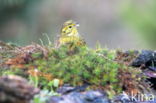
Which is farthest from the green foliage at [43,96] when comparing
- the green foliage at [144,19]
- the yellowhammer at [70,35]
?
the green foliage at [144,19]

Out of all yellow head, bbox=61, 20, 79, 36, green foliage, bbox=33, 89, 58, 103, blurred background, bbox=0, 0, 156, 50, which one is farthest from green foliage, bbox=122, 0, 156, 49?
green foliage, bbox=33, 89, 58, 103

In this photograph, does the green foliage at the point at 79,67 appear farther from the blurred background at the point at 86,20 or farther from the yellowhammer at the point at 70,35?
the blurred background at the point at 86,20

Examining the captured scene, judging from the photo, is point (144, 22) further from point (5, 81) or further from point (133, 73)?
point (5, 81)

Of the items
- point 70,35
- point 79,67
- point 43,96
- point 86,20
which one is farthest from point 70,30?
point 86,20

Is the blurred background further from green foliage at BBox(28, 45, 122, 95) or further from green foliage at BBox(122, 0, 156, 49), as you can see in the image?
green foliage at BBox(28, 45, 122, 95)

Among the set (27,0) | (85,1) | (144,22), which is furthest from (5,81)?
(85,1)

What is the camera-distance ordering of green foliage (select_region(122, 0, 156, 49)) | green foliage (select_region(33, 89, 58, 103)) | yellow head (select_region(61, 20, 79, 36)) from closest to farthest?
green foliage (select_region(33, 89, 58, 103)) → yellow head (select_region(61, 20, 79, 36)) → green foliage (select_region(122, 0, 156, 49))

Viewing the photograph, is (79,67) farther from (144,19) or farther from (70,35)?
(144,19)
